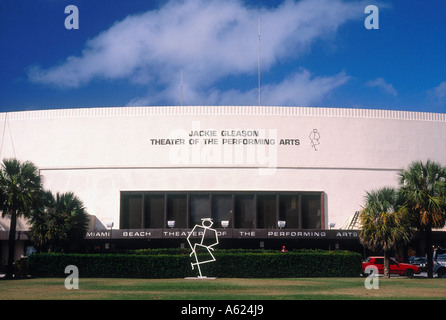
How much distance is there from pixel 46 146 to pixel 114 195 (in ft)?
26.3

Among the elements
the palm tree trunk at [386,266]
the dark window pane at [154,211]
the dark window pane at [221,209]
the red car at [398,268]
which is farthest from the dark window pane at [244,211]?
the palm tree trunk at [386,266]

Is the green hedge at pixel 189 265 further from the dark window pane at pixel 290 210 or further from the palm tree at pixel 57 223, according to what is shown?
the dark window pane at pixel 290 210

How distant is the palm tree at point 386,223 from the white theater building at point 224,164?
1117 cm

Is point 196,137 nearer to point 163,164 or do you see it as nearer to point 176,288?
point 163,164

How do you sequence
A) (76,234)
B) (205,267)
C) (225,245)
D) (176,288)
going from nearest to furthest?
(176,288) → (205,267) → (76,234) → (225,245)

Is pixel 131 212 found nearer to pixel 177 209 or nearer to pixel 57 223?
pixel 177 209

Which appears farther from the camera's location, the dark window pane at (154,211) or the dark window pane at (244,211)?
the dark window pane at (154,211)

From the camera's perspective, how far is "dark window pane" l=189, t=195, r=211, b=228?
48219 millimetres

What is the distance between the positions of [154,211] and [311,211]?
13.9 meters

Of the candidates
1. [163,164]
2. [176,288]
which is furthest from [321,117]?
[176,288]

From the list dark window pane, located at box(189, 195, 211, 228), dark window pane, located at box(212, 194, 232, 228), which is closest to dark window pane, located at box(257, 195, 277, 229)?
dark window pane, located at box(212, 194, 232, 228)

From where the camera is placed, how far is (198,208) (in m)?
48.5

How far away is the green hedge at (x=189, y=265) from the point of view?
34.3m

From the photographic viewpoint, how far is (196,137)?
160 feet
